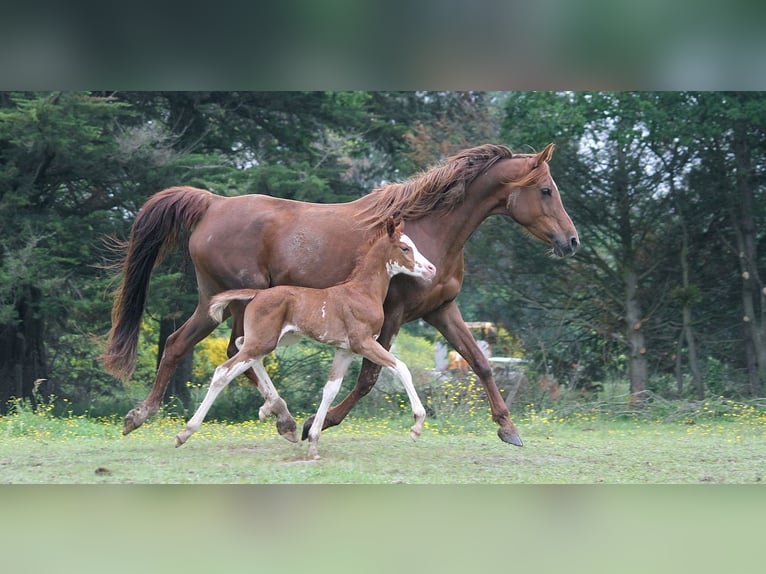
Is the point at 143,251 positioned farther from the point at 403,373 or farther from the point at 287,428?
the point at 403,373

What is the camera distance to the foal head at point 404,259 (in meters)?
7.25

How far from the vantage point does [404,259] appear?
7242mm

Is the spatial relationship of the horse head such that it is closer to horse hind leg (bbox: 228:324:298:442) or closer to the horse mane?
the horse mane

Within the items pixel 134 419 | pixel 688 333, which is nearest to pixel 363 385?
pixel 134 419

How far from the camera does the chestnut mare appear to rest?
7637 millimetres

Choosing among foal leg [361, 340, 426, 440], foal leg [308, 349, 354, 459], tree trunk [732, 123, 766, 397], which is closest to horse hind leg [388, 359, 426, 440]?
foal leg [361, 340, 426, 440]

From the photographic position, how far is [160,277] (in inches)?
517

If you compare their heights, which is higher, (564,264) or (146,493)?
(564,264)

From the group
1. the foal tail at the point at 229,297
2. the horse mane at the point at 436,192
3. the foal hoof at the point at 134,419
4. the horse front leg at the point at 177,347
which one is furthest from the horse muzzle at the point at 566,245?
the foal hoof at the point at 134,419

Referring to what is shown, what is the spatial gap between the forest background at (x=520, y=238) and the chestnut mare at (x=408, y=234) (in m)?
5.22

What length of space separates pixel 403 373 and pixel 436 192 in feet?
5.78
